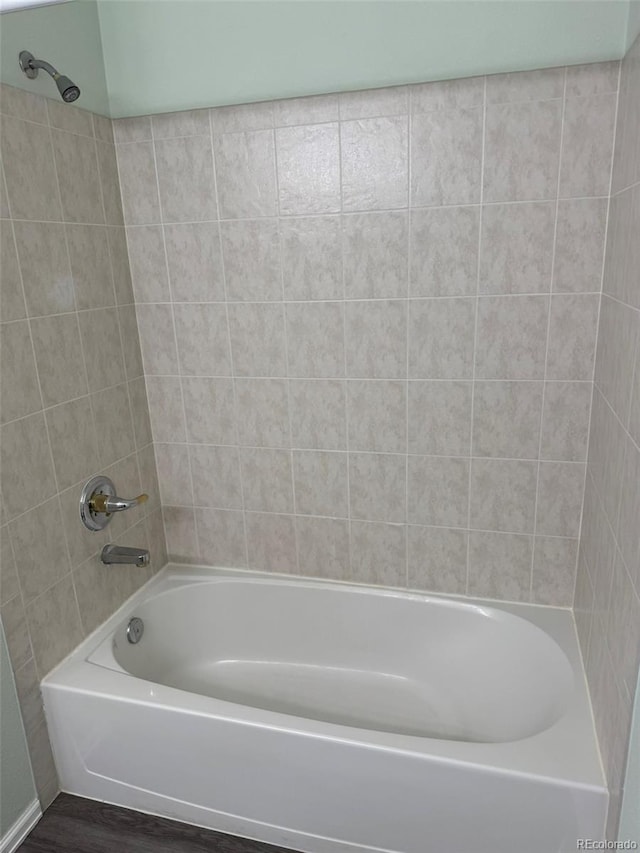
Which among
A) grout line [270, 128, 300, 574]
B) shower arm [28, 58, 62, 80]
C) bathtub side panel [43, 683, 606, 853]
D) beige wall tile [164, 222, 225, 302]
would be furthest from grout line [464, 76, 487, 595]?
shower arm [28, 58, 62, 80]

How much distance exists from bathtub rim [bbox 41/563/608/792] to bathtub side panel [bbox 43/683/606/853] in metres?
0.02

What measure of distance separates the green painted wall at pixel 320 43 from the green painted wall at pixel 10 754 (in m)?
1.71

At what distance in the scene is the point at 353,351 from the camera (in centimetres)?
193

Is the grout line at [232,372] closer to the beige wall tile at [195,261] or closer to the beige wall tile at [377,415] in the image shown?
the beige wall tile at [195,261]

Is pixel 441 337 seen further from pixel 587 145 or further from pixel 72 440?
pixel 72 440

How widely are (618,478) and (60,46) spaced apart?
192 cm

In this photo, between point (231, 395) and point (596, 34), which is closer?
point (596, 34)

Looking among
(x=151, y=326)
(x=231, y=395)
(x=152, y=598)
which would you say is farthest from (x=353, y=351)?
(x=152, y=598)

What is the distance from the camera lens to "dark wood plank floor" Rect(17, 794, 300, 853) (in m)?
1.62

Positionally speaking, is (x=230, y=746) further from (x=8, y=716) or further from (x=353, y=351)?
(x=353, y=351)

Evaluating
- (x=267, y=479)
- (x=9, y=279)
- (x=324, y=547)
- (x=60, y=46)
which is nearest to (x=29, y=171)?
(x=9, y=279)

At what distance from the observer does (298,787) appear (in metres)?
1.55

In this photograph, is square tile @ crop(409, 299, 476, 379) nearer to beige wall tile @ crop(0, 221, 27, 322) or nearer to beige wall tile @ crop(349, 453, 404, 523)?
beige wall tile @ crop(349, 453, 404, 523)

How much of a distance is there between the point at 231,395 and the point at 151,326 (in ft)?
1.25
